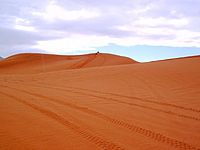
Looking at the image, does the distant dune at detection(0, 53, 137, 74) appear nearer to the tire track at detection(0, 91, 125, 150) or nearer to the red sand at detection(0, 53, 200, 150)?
the red sand at detection(0, 53, 200, 150)

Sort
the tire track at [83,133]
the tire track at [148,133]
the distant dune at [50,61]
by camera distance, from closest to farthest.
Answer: the tire track at [83,133]
the tire track at [148,133]
the distant dune at [50,61]

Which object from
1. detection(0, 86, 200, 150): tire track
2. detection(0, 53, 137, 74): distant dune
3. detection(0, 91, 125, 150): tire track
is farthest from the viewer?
detection(0, 53, 137, 74): distant dune

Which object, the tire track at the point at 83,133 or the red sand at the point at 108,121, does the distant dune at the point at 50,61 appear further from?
the tire track at the point at 83,133

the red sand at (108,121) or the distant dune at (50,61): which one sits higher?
the distant dune at (50,61)

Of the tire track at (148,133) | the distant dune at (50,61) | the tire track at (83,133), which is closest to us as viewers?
the tire track at (83,133)

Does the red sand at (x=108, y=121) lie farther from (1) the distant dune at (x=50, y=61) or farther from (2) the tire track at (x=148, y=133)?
(1) the distant dune at (x=50, y=61)

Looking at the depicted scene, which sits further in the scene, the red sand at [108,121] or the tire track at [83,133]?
the red sand at [108,121]

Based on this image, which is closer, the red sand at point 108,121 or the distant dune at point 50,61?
the red sand at point 108,121

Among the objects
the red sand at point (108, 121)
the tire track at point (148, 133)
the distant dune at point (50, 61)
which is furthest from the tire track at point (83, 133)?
the distant dune at point (50, 61)

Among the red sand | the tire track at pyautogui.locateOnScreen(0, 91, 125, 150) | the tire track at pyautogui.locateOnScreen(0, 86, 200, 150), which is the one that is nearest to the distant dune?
the red sand

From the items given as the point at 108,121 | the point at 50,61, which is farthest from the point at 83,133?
→ the point at 50,61

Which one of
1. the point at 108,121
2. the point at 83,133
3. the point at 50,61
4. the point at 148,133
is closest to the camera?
the point at 83,133

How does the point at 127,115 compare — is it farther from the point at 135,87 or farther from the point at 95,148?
the point at 135,87

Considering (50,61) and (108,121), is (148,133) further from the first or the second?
(50,61)
